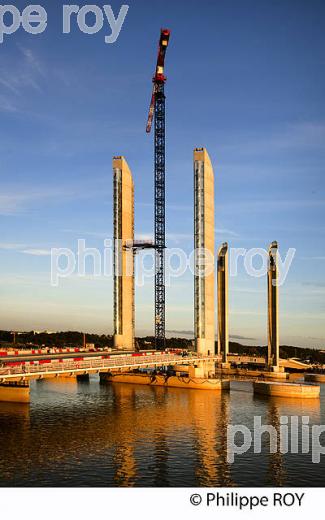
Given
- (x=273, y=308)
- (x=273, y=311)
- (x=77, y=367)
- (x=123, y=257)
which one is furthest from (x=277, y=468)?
(x=273, y=311)

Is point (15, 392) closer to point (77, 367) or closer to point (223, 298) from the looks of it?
point (77, 367)

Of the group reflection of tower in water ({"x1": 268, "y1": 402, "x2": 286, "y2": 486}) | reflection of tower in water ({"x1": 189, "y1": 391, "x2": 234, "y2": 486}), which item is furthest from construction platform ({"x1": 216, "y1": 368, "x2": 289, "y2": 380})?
reflection of tower in water ({"x1": 268, "y1": 402, "x2": 286, "y2": 486})

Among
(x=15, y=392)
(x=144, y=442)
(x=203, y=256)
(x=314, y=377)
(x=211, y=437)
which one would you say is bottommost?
(x=314, y=377)

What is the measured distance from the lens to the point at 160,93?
123 m

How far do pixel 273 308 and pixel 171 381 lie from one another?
93.8 ft

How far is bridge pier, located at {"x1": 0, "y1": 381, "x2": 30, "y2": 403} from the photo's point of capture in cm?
6656

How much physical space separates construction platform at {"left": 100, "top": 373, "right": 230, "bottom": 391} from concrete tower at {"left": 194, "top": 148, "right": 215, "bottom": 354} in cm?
596

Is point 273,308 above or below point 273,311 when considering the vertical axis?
above

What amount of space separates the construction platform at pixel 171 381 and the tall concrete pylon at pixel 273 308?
23.2 meters

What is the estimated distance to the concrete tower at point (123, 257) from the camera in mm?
102438

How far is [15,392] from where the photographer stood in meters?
67.1

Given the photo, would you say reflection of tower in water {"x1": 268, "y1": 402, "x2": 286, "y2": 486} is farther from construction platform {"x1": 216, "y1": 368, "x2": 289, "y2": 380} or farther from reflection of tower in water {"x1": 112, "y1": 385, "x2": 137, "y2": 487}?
construction platform {"x1": 216, "y1": 368, "x2": 289, "y2": 380}

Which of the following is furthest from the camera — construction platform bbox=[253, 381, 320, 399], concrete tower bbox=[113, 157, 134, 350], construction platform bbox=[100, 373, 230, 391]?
concrete tower bbox=[113, 157, 134, 350]
